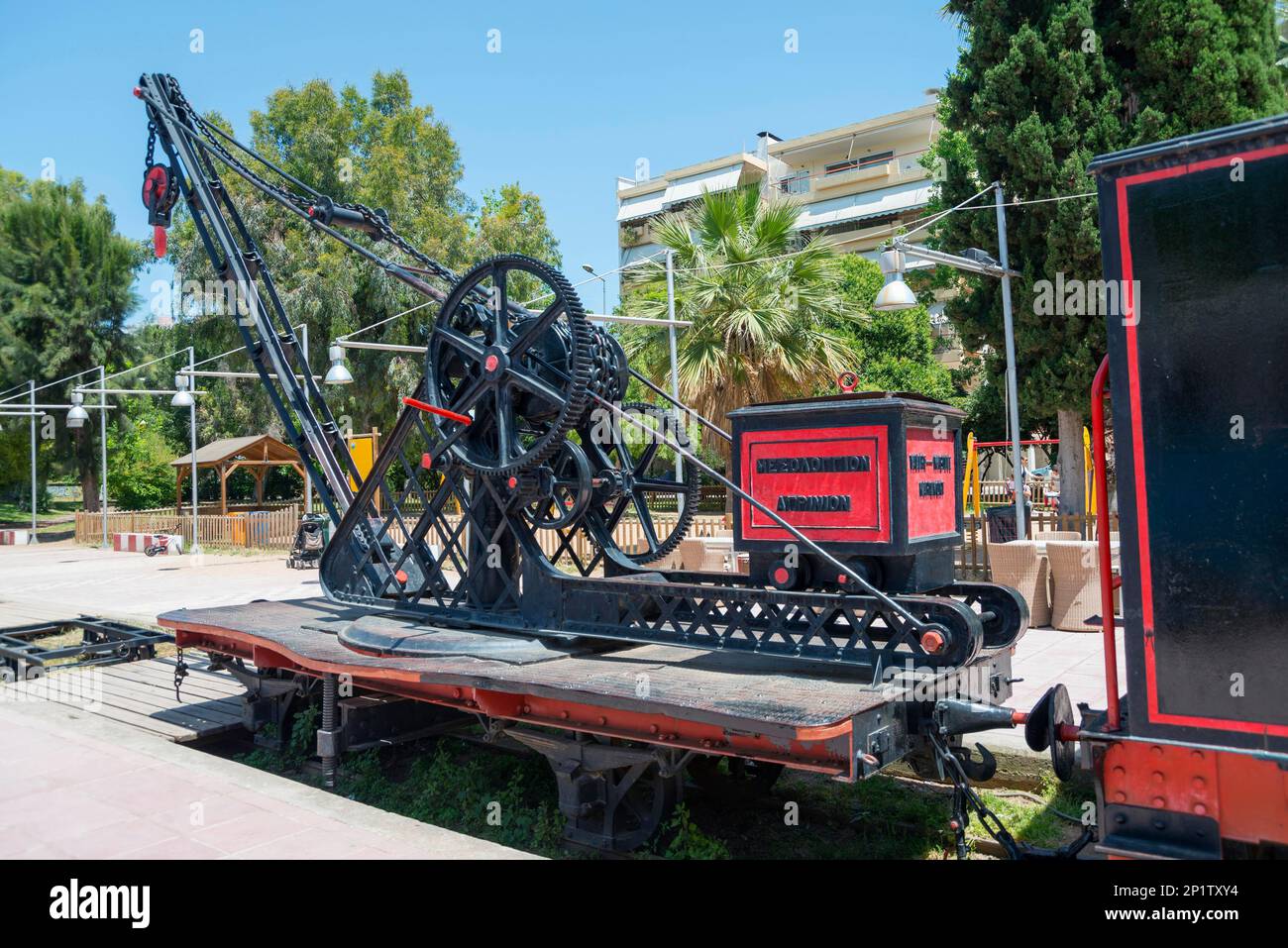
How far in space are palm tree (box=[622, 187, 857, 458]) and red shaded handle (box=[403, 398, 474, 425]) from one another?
13.1 m

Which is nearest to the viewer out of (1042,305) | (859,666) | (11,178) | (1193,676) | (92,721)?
(1193,676)

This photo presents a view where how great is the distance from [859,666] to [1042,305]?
14869mm

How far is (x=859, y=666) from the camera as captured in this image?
220 inches

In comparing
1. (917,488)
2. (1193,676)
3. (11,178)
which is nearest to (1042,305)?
(917,488)

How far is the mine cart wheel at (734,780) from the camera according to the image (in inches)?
268

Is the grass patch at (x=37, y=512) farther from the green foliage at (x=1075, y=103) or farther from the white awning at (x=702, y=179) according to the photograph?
the green foliage at (x=1075, y=103)

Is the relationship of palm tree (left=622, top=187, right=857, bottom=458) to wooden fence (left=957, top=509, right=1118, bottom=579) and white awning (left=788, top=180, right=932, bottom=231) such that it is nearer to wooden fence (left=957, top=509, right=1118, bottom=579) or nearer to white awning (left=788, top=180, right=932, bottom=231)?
wooden fence (left=957, top=509, right=1118, bottom=579)

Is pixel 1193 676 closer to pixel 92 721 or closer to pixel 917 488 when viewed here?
pixel 917 488

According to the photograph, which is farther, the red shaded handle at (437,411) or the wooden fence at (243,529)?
the wooden fence at (243,529)

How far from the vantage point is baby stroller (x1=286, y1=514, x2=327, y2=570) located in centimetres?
2197

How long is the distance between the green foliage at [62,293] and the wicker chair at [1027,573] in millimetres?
38820

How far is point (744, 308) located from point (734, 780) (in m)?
14.8

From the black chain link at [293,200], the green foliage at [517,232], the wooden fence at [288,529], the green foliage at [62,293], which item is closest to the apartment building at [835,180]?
the green foliage at [517,232]
